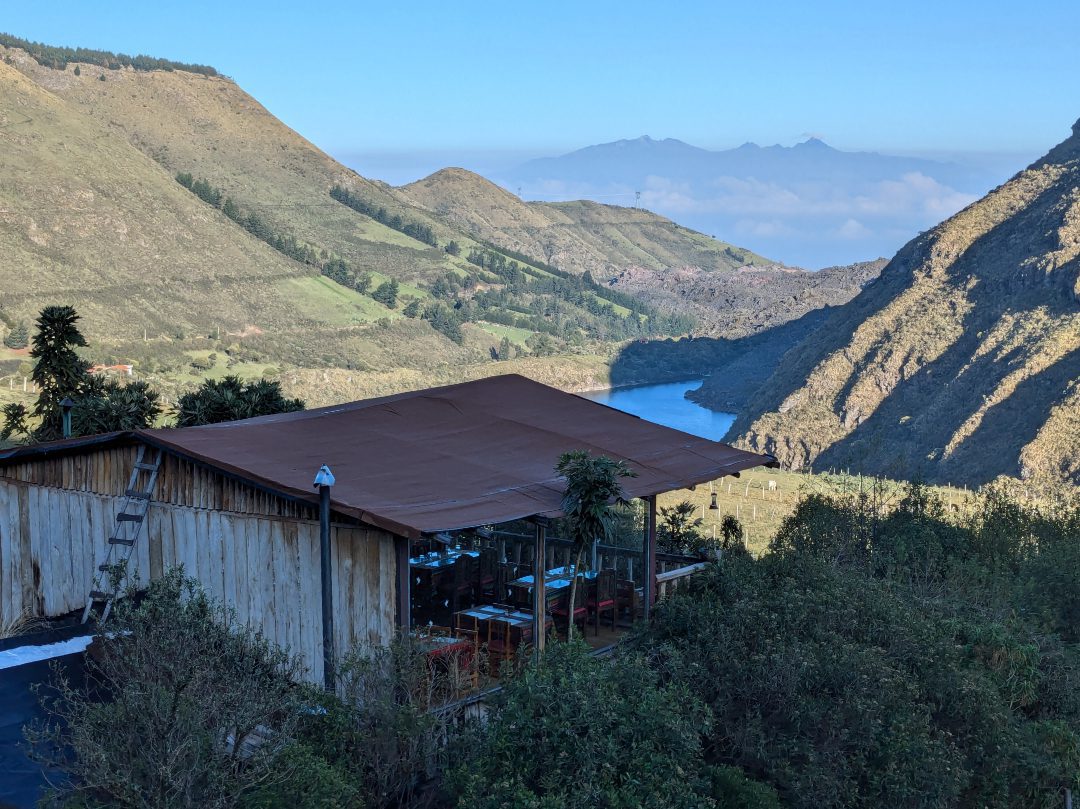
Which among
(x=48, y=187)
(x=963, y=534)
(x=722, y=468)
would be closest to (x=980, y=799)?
(x=722, y=468)

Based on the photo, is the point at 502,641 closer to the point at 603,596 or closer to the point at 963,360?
the point at 603,596

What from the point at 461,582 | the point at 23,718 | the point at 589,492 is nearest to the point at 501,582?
the point at 461,582

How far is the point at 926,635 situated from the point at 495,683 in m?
4.64

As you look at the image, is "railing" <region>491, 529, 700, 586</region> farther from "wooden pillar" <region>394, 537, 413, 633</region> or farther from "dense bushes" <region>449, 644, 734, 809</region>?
"dense bushes" <region>449, 644, 734, 809</region>

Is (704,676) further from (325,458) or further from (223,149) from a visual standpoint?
(223,149)

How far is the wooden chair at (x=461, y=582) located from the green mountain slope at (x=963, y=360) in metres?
41.5

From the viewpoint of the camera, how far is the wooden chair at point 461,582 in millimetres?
12172

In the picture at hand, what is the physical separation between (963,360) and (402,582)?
61317 mm

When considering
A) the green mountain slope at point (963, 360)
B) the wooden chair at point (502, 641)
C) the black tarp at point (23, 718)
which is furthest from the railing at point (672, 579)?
the green mountain slope at point (963, 360)

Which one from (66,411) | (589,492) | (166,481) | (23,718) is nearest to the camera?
(23,718)

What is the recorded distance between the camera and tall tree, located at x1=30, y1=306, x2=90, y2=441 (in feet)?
68.0

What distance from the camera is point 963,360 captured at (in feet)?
213

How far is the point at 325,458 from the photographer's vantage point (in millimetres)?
10984

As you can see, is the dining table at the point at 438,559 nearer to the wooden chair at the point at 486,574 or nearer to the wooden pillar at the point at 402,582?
the wooden chair at the point at 486,574
